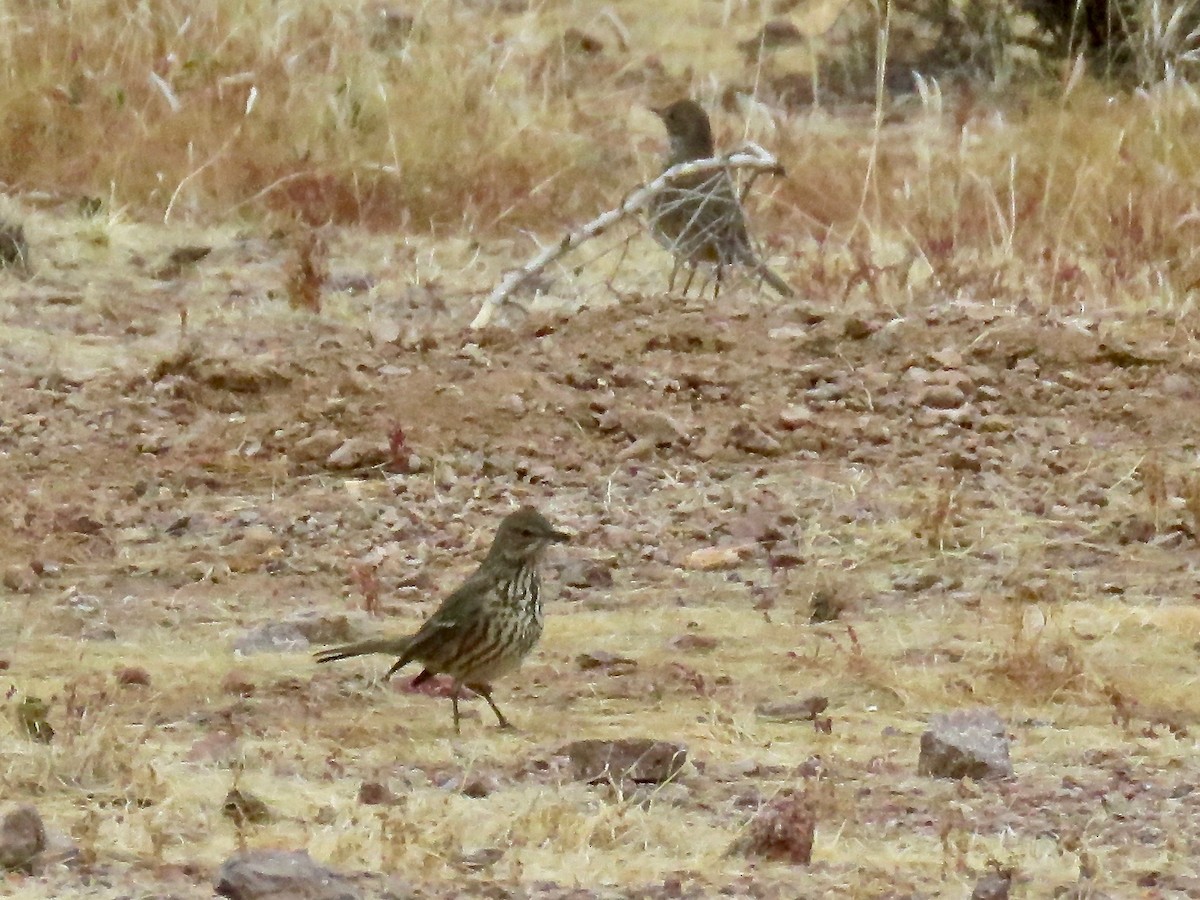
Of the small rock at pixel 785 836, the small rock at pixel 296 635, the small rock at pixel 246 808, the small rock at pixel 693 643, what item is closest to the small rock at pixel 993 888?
the small rock at pixel 785 836

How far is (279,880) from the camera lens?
336 centimetres

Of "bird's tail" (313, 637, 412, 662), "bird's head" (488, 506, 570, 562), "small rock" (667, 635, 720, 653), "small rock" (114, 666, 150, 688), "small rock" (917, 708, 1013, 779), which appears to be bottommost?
"small rock" (667, 635, 720, 653)

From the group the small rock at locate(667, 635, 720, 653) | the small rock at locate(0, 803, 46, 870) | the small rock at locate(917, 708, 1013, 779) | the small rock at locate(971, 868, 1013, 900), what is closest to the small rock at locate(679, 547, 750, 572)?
the small rock at locate(667, 635, 720, 653)

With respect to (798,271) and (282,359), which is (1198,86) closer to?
(798,271)

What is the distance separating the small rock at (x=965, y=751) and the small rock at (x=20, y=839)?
1697 millimetres

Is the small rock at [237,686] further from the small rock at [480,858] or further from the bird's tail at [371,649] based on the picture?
the small rock at [480,858]

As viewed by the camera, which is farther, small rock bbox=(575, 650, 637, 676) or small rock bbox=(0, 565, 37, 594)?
small rock bbox=(0, 565, 37, 594)

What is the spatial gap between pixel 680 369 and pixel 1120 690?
2849 mm

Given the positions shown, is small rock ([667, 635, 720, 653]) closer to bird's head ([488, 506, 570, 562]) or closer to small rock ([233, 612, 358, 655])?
bird's head ([488, 506, 570, 562])

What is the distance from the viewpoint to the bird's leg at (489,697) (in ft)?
16.5

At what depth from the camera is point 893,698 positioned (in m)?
5.31

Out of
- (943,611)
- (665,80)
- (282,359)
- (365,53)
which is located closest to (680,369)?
(282,359)

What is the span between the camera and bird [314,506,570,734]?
512cm

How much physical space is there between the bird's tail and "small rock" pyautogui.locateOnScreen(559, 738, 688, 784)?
0.85 metres
